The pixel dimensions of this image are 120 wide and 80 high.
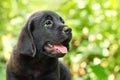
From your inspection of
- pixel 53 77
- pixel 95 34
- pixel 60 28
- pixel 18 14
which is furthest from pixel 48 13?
pixel 18 14

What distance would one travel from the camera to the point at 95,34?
8195 mm

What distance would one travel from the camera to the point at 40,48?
18.6 ft

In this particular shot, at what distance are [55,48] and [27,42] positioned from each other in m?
0.29

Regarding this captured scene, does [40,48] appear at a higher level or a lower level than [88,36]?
higher

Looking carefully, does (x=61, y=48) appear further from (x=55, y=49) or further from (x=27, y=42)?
(x=27, y=42)

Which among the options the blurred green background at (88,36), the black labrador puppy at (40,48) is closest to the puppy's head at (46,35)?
the black labrador puppy at (40,48)

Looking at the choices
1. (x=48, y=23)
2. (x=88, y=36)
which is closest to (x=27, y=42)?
(x=48, y=23)

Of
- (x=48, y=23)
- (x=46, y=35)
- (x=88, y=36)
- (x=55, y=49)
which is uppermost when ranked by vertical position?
(x=48, y=23)

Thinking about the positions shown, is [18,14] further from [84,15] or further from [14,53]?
[14,53]

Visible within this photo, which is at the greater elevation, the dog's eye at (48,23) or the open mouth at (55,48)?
the dog's eye at (48,23)

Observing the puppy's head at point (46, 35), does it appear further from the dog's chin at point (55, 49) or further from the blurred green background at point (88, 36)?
the blurred green background at point (88, 36)

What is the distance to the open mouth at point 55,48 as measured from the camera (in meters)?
5.60

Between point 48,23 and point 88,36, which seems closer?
point 48,23

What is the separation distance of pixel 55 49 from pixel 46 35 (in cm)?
17
